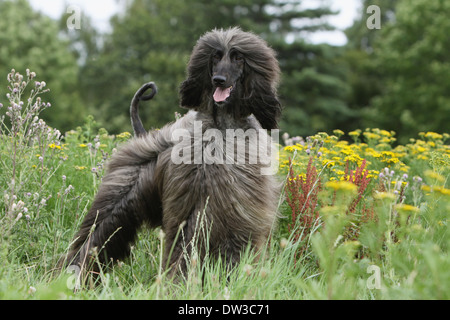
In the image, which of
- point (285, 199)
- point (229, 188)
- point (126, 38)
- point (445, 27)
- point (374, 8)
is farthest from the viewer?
point (126, 38)

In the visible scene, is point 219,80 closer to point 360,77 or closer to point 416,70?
point 416,70

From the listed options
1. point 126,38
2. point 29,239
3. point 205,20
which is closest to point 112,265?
point 29,239

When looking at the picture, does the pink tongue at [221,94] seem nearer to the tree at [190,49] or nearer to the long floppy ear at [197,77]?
the long floppy ear at [197,77]

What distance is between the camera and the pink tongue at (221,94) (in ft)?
10.4

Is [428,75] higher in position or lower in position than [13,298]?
higher

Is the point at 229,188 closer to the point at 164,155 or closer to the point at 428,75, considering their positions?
the point at 164,155

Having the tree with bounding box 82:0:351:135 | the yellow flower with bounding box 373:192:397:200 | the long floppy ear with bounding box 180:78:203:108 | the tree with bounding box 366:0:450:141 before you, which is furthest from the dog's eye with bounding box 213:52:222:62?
the tree with bounding box 366:0:450:141

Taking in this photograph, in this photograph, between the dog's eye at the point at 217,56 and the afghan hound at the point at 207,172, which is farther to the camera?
the dog's eye at the point at 217,56

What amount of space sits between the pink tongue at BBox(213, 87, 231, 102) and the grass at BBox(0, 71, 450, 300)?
816 mm

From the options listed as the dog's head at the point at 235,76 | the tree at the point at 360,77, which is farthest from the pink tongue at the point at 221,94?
the tree at the point at 360,77

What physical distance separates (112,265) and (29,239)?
23.2 inches

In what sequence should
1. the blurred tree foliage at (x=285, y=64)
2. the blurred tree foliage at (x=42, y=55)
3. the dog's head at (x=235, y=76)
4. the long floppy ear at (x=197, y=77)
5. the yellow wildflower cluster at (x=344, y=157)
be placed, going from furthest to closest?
the blurred tree foliage at (x=42, y=55)
the blurred tree foliage at (x=285, y=64)
the yellow wildflower cluster at (x=344, y=157)
the long floppy ear at (x=197, y=77)
the dog's head at (x=235, y=76)

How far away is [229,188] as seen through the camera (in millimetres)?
3096
